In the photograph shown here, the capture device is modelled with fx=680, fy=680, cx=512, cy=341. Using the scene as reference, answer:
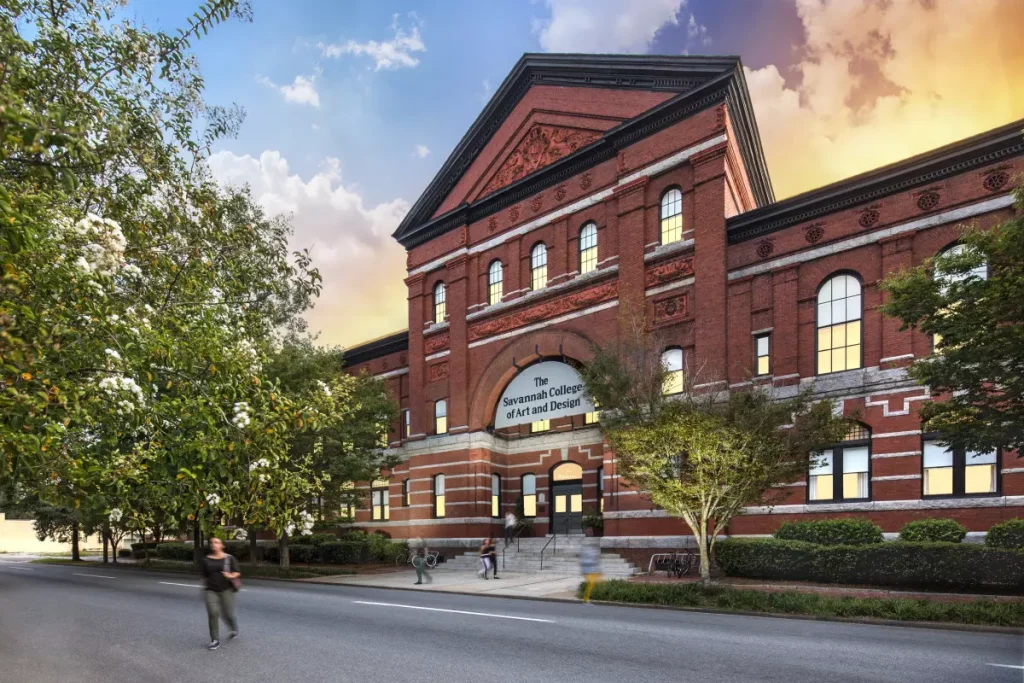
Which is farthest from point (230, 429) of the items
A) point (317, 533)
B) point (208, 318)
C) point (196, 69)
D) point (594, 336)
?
Answer: point (317, 533)

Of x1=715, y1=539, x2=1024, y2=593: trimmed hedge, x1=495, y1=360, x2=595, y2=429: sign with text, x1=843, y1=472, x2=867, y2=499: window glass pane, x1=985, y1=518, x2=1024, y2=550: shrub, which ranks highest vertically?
x1=495, y1=360, x2=595, y2=429: sign with text

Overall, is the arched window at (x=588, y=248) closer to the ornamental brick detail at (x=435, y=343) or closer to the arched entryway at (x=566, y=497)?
the ornamental brick detail at (x=435, y=343)

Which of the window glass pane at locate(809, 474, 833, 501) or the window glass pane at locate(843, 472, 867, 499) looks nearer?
the window glass pane at locate(843, 472, 867, 499)

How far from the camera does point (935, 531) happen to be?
18.3m

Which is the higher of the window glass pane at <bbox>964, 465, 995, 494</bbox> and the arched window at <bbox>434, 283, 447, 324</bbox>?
the arched window at <bbox>434, 283, 447, 324</bbox>

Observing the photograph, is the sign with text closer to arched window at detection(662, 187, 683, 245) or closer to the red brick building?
the red brick building

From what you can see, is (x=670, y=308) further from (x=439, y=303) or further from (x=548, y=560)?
(x=439, y=303)

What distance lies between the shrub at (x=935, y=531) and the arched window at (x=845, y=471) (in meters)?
2.21

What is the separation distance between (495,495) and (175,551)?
24438 millimetres

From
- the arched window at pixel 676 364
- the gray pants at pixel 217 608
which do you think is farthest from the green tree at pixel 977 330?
the gray pants at pixel 217 608

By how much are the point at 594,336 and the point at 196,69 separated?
2054 cm

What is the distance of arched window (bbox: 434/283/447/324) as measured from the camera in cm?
3569

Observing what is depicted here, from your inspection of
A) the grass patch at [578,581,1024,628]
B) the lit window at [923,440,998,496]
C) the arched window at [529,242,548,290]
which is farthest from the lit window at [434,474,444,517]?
the lit window at [923,440,998,496]

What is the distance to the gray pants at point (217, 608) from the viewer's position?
36.4 feet
